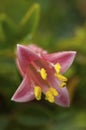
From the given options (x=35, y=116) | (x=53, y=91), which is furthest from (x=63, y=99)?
(x=35, y=116)

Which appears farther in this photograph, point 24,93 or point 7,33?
point 7,33

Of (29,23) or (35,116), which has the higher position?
(29,23)

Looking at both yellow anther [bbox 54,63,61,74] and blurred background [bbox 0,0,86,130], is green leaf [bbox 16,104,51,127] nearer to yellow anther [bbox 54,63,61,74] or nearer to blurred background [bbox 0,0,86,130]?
blurred background [bbox 0,0,86,130]

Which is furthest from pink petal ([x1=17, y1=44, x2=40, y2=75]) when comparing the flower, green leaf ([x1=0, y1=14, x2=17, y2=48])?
green leaf ([x1=0, y1=14, x2=17, y2=48])

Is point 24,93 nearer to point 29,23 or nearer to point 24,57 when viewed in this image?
point 24,57

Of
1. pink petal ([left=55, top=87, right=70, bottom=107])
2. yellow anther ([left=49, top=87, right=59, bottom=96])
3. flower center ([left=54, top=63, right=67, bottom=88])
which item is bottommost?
pink petal ([left=55, top=87, right=70, bottom=107])

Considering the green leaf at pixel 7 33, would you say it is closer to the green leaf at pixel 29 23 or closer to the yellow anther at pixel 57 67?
the green leaf at pixel 29 23
